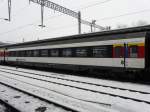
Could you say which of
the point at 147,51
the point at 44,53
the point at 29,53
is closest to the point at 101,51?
the point at 147,51

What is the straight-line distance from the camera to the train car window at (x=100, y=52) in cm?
1323

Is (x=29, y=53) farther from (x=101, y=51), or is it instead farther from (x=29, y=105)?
(x=29, y=105)

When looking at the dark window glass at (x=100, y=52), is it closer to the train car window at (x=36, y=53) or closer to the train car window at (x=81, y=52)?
the train car window at (x=81, y=52)

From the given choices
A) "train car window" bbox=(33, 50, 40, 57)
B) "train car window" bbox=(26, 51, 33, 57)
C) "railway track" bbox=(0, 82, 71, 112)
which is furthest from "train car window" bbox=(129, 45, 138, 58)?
"train car window" bbox=(26, 51, 33, 57)

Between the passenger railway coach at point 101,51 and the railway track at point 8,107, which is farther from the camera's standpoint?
the passenger railway coach at point 101,51

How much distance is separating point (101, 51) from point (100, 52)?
0.12 metres

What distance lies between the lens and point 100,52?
13609 mm

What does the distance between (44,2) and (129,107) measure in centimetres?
1546

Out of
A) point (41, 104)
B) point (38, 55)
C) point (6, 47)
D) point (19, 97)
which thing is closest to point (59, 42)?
point (38, 55)

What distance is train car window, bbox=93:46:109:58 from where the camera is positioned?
13.2 meters

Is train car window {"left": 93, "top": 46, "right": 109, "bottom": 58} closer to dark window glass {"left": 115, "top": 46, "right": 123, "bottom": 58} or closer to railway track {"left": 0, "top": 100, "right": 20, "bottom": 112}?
dark window glass {"left": 115, "top": 46, "right": 123, "bottom": 58}

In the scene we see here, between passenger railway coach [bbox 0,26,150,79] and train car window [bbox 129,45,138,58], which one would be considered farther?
train car window [bbox 129,45,138,58]

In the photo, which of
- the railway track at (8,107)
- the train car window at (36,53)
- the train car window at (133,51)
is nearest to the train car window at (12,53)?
the train car window at (36,53)

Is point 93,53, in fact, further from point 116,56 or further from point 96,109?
point 96,109
